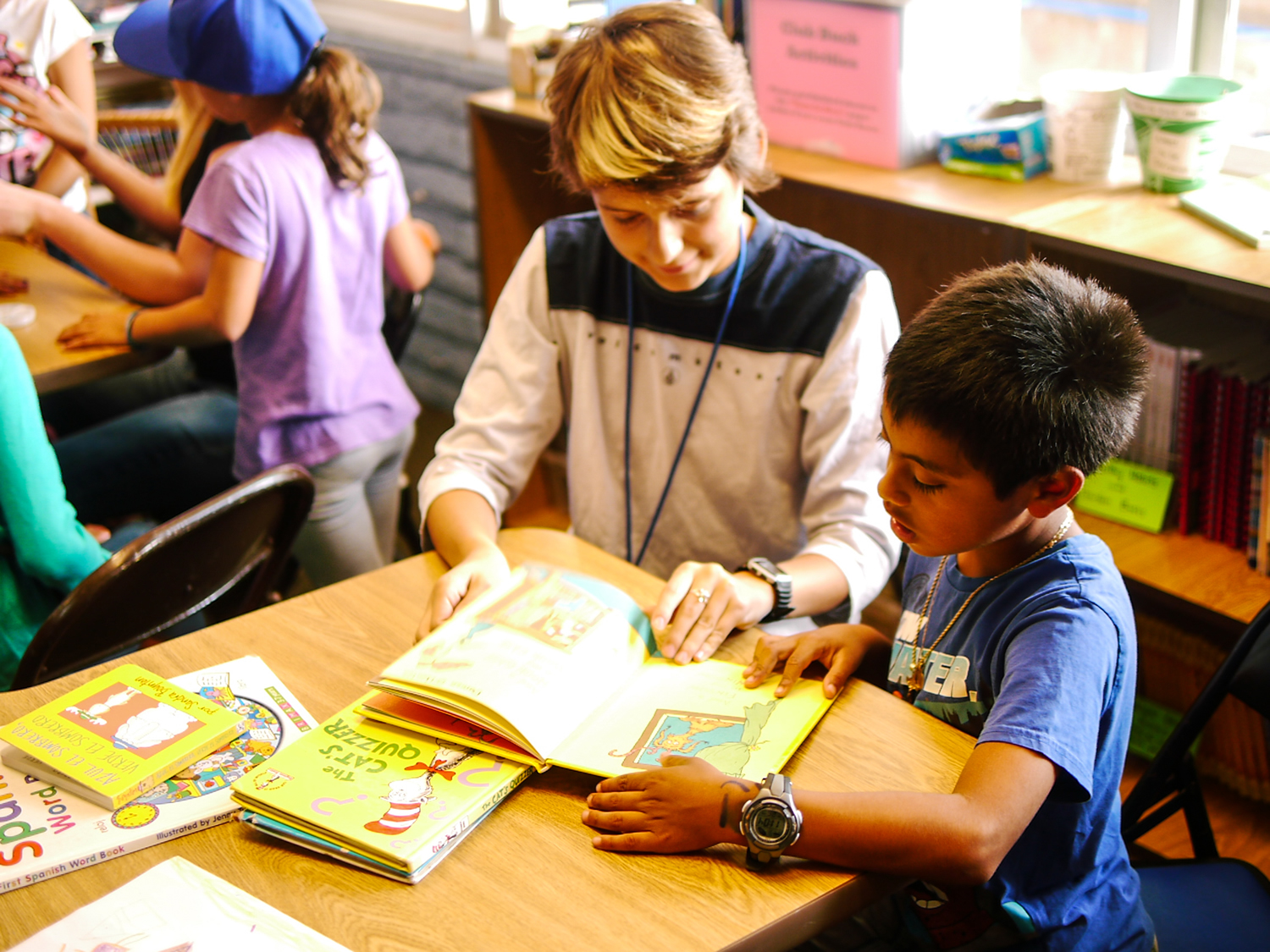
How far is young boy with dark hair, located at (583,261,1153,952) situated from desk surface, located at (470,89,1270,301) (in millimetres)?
571

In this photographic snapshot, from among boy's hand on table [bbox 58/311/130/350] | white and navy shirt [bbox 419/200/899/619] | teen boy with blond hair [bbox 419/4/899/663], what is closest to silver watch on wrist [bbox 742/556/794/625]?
teen boy with blond hair [bbox 419/4/899/663]

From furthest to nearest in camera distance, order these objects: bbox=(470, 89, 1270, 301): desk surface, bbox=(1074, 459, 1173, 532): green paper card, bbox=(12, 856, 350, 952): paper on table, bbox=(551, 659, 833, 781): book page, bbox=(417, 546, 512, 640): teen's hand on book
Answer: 1. bbox=(1074, 459, 1173, 532): green paper card
2. bbox=(470, 89, 1270, 301): desk surface
3. bbox=(417, 546, 512, 640): teen's hand on book
4. bbox=(551, 659, 833, 781): book page
5. bbox=(12, 856, 350, 952): paper on table

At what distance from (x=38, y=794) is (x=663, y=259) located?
835 millimetres

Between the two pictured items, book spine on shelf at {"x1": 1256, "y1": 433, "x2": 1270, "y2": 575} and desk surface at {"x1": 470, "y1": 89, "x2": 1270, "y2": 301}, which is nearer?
desk surface at {"x1": 470, "y1": 89, "x2": 1270, "y2": 301}

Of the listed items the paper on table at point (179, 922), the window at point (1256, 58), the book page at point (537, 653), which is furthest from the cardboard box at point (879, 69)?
the paper on table at point (179, 922)

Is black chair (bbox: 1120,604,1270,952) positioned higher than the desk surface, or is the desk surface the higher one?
the desk surface

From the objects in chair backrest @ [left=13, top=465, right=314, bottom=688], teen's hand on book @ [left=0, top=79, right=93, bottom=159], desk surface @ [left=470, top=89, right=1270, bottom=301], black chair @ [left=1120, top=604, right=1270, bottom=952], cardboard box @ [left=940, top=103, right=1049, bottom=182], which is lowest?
black chair @ [left=1120, top=604, right=1270, bottom=952]

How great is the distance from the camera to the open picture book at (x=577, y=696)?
3.03 feet

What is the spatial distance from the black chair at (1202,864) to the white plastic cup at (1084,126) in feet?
3.06

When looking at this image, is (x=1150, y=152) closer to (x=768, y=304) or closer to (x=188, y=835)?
(x=768, y=304)

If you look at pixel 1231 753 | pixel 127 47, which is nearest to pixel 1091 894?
pixel 1231 753

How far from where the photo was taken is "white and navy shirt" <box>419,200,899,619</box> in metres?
1.36

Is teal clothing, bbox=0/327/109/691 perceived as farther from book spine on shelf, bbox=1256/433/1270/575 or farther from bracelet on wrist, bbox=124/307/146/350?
book spine on shelf, bbox=1256/433/1270/575

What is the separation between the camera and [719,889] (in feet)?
2.69
